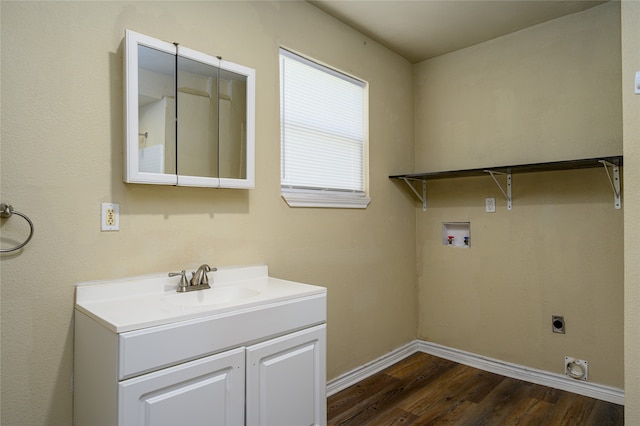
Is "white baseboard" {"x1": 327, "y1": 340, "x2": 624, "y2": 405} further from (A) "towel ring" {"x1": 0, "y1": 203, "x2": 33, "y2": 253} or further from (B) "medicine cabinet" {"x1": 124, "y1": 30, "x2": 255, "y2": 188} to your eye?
(A) "towel ring" {"x1": 0, "y1": 203, "x2": 33, "y2": 253}

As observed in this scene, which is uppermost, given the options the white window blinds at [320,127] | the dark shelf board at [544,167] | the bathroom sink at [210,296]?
the white window blinds at [320,127]

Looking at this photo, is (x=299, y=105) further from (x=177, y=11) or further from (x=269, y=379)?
(x=269, y=379)

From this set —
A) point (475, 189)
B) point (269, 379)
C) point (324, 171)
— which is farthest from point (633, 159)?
point (269, 379)

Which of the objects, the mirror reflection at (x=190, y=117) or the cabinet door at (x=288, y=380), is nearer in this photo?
the cabinet door at (x=288, y=380)

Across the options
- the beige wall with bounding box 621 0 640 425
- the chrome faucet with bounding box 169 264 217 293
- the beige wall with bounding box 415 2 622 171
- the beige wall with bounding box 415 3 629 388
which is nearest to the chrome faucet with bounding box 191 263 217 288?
the chrome faucet with bounding box 169 264 217 293

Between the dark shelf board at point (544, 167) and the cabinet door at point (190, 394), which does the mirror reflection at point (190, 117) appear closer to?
the cabinet door at point (190, 394)

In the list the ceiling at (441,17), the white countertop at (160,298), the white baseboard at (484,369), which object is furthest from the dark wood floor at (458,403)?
the ceiling at (441,17)

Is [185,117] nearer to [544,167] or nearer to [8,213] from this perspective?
[8,213]

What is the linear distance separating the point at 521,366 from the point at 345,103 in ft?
7.52

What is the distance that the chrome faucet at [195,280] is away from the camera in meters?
1.75

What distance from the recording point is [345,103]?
2.75 m

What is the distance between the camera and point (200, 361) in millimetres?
1353

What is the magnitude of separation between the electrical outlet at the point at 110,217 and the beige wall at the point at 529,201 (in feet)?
8.07

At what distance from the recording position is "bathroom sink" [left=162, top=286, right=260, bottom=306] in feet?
5.49
